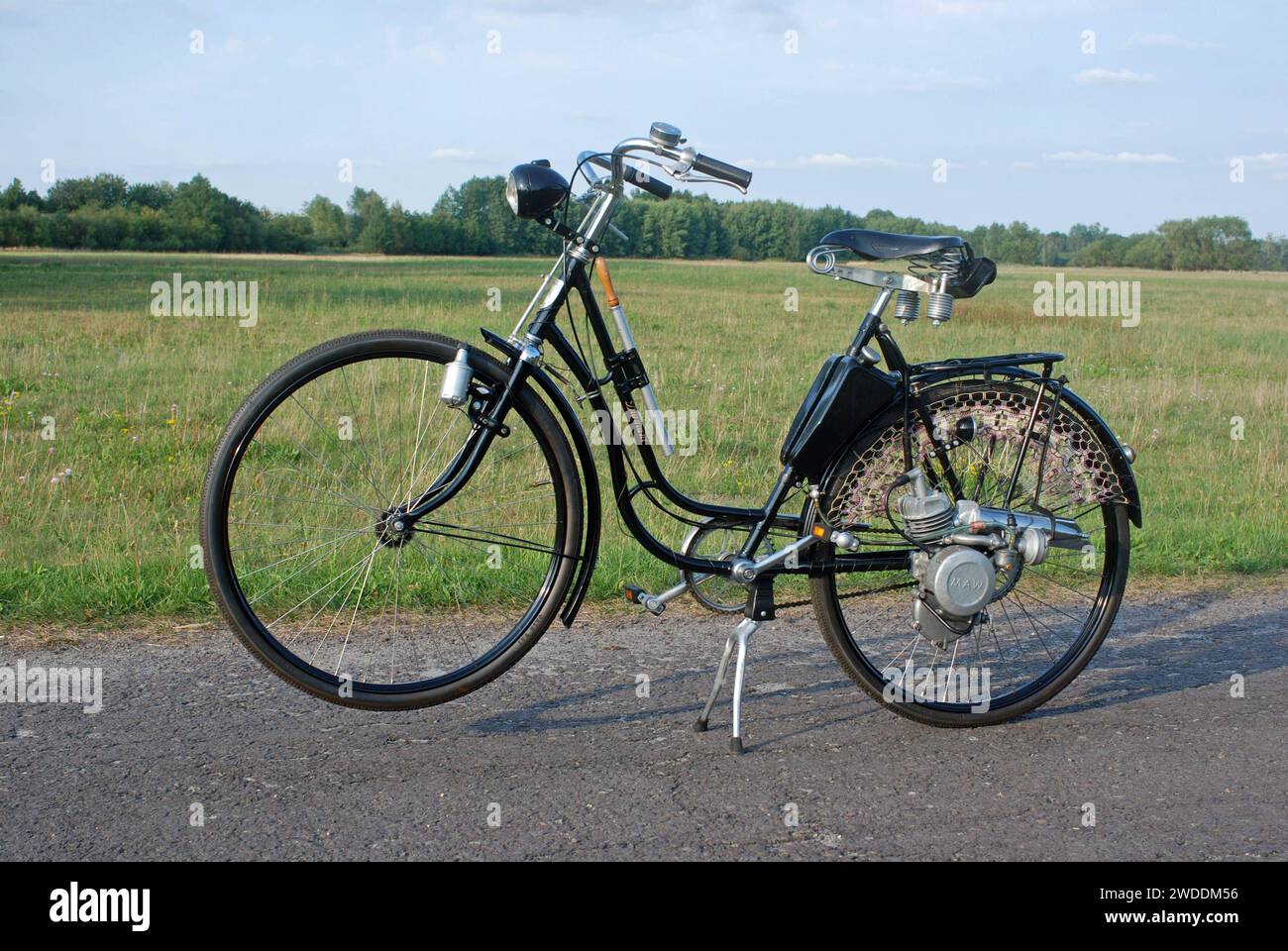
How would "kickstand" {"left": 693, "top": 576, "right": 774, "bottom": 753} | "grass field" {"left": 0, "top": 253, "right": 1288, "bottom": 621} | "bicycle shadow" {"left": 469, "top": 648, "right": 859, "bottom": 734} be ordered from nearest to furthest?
"kickstand" {"left": 693, "top": 576, "right": 774, "bottom": 753} → "bicycle shadow" {"left": 469, "top": 648, "right": 859, "bottom": 734} → "grass field" {"left": 0, "top": 253, "right": 1288, "bottom": 621}

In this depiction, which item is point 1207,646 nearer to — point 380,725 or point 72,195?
point 380,725

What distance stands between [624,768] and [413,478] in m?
1.11

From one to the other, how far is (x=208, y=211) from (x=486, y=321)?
212 ft

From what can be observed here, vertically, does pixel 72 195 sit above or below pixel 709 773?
above

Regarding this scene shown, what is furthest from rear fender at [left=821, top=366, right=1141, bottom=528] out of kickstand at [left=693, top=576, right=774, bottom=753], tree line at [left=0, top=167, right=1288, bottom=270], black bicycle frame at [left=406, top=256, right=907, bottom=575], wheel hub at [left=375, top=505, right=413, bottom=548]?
tree line at [left=0, top=167, right=1288, bottom=270]

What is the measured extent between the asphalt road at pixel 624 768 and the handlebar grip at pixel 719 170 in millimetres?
1704

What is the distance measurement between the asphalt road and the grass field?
1142 mm

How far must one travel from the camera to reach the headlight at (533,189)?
3.64 metres

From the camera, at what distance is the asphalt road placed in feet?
10.2

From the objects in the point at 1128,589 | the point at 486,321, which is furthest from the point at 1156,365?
the point at 1128,589

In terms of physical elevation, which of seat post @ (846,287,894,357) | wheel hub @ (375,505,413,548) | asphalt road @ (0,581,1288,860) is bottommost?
asphalt road @ (0,581,1288,860)

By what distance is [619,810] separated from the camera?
326 centimetres

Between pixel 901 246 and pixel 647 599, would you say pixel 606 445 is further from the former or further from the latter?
pixel 901 246

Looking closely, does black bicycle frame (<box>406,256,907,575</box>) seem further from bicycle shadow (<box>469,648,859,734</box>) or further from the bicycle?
bicycle shadow (<box>469,648,859,734</box>)
